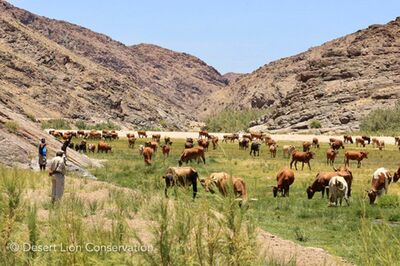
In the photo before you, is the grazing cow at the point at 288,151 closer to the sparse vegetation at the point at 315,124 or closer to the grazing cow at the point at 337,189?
the grazing cow at the point at 337,189

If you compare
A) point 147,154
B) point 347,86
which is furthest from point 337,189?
point 347,86

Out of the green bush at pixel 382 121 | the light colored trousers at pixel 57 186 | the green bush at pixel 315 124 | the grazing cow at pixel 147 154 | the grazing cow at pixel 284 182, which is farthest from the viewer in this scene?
the green bush at pixel 315 124

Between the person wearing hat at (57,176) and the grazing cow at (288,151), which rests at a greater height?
the person wearing hat at (57,176)

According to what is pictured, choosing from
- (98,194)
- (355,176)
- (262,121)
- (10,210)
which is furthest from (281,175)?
(262,121)

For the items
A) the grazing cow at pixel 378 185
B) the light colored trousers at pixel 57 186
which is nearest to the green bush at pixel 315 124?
the grazing cow at pixel 378 185

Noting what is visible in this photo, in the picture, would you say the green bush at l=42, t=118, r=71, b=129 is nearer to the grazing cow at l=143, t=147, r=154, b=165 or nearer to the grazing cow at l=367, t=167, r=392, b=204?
the grazing cow at l=143, t=147, r=154, b=165

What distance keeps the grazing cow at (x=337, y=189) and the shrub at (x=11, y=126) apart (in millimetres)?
17303

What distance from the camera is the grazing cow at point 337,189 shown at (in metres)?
18.8

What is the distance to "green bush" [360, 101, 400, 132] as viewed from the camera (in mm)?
86000

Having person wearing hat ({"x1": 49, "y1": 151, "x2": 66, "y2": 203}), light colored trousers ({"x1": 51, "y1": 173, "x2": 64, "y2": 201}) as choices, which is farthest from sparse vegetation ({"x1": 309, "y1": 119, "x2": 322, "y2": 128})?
light colored trousers ({"x1": 51, "y1": 173, "x2": 64, "y2": 201})

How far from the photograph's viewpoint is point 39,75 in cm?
11888

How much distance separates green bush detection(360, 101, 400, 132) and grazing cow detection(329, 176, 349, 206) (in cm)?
6933

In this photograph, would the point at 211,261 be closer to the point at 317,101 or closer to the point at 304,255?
the point at 304,255

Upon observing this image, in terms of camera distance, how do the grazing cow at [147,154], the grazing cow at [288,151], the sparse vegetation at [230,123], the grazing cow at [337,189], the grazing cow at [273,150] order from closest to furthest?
the grazing cow at [337,189] < the grazing cow at [147,154] < the grazing cow at [288,151] < the grazing cow at [273,150] < the sparse vegetation at [230,123]
